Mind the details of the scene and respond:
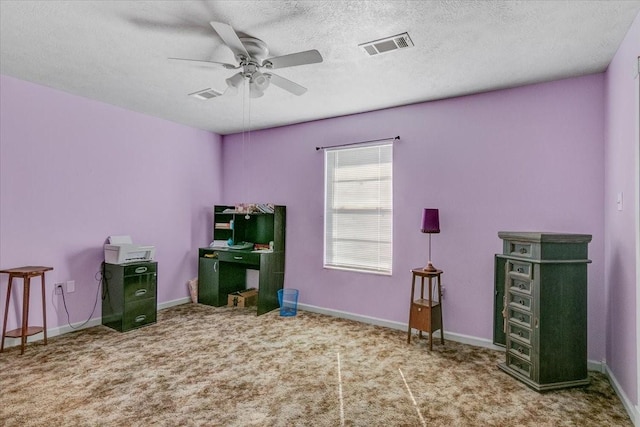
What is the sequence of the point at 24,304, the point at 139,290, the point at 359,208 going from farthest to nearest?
the point at 359,208 → the point at 139,290 → the point at 24,304

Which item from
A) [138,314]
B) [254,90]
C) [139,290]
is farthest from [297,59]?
[138,314]

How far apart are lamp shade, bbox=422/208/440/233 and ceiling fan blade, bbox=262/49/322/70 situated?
192cm

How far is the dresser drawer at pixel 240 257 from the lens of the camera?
15.0 feet

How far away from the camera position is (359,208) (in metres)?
4.34

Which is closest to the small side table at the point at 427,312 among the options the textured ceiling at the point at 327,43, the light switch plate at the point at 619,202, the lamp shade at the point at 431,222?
the lamp shade at the point at 431,222

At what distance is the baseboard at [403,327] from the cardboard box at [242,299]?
72 cm

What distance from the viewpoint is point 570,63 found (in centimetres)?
282

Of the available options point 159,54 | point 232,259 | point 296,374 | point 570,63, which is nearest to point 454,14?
point 570,63

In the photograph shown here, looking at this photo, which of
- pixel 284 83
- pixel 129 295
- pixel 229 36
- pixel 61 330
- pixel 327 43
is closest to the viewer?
pixel 229 36

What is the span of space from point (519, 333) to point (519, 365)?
0.27m

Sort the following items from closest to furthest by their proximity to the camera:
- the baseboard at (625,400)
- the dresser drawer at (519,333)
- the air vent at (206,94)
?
1. the baseboard at (625,400)
2. the dresser drawer at (519,333)
3. the air vent at (206,94)

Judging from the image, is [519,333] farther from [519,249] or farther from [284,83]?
[284,83]

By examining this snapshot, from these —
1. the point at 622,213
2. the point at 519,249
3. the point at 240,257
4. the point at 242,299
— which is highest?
the point at 622,213

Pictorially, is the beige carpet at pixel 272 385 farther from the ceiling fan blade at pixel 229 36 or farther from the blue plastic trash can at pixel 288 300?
the ceiling fan blade at pixel 229 36
